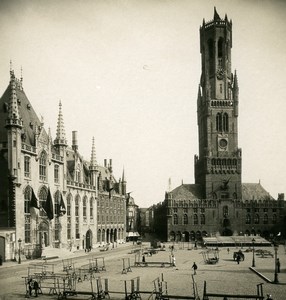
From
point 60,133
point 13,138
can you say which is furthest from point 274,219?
point 13,138

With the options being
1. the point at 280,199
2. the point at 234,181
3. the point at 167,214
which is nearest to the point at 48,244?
the point at 167,214

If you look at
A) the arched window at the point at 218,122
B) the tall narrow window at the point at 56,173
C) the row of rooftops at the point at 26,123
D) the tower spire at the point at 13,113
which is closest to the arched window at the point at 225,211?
the arched window at the point at 218,122

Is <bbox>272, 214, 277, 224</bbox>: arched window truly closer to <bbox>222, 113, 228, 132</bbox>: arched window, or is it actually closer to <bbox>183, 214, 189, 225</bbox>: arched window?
<bbox>183, 214, 189, 225</bbox>: arched window

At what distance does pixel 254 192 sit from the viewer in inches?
4515

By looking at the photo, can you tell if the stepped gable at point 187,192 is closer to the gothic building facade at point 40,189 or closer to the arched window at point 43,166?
the gothic building facade at point 40,189

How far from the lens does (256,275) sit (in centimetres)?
3844

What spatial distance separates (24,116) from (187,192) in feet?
193

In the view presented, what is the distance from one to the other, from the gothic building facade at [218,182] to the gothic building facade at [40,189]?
26.8 meters

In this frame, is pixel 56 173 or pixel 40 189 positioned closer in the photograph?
pixel 40 189

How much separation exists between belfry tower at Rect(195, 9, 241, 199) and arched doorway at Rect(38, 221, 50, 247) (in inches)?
2173

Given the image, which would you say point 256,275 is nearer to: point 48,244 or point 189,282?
point 189,282

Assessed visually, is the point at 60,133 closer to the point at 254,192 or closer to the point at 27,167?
the point at 27,167

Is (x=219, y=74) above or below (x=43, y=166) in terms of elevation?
above

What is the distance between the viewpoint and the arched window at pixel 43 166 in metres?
62.1
